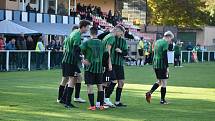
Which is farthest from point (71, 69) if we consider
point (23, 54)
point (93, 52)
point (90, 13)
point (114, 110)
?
point (90, 13)

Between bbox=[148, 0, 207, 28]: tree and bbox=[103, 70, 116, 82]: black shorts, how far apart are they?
192ft

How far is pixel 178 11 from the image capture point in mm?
71500

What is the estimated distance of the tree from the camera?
71188 mm

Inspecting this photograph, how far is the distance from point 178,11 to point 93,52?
196ft

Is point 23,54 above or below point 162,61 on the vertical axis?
below

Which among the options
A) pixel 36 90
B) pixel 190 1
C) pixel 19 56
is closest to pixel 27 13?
pixel 19 56

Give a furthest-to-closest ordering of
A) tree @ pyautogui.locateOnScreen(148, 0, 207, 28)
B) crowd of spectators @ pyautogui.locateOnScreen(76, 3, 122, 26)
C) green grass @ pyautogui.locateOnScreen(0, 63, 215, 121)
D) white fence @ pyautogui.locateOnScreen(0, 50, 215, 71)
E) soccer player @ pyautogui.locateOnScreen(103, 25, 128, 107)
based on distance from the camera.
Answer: tree @ pyautogui.locateOnScreen(148, 0, 207, 28) → crowd of spectators @ pyautogui.locateOnScreen(76, 3, 122, 26) → white fence @ pyautogui.locateOnScreen(0, 50, 215, 71) → soccer player @ pyautogui.locateOnScreen(103, 25, 128, 107) → green grass @ pyautogui.locateOnScreen(0, 63, 215, 121)

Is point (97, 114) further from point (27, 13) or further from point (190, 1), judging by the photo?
point (190, 1)

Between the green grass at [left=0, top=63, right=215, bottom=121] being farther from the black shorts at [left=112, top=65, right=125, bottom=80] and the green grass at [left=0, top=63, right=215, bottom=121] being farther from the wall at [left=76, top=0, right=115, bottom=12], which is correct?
the wall at [left=76, top=0, right=115, bottom=12]

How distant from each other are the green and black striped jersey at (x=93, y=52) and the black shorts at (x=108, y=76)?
52 cm

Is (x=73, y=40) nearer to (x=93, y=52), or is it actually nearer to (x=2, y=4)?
(x=93, y=52)

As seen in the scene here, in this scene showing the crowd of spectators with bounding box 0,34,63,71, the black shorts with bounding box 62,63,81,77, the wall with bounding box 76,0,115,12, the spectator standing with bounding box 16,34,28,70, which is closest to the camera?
the black shorts with bounding box 62,63,81,77

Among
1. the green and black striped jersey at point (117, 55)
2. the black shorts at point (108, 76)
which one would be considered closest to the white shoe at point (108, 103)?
the black shorts at point (108, 76)

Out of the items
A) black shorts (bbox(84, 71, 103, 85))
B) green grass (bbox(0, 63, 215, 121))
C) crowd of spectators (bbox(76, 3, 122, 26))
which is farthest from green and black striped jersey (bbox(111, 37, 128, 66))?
crowd of spectators (bbox(76, 3, 122, 26))
